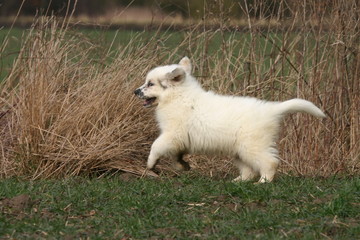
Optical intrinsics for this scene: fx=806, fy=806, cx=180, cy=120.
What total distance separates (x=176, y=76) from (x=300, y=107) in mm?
1303

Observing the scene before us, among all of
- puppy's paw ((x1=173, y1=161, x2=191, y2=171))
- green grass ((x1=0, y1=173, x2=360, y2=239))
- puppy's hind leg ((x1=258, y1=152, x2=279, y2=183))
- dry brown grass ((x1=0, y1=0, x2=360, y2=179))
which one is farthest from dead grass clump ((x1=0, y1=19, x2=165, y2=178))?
puppy's hind leg ((x1=258, y1=152, x2=279, y2=183))

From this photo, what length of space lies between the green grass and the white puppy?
0.44m

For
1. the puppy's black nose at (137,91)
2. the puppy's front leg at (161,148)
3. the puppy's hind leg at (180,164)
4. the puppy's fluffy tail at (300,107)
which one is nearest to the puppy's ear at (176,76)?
the puppy's black nose at (137,91)

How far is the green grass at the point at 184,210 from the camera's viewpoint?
549 centimetres

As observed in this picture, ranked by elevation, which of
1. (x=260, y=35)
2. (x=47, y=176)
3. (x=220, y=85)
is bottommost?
(x=47, y=176)

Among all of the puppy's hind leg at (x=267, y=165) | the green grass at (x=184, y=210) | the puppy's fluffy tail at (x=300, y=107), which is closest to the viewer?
the green grass at (x=184, y=210)

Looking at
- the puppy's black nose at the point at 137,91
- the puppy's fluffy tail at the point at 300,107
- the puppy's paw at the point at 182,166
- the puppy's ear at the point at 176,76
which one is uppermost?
the puppy's ear at the point at 176,76

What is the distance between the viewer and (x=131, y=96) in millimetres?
8562

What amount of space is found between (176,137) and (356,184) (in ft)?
6.04

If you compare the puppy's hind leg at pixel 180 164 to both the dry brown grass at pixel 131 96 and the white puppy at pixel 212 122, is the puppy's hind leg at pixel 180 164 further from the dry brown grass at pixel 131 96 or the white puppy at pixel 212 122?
the dry brown grass at pixel 131 96

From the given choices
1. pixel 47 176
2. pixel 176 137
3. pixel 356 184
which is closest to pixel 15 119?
pixel 47 176

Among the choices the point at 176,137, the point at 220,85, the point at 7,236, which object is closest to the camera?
the point at 7,236

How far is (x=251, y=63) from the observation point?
29.9ft

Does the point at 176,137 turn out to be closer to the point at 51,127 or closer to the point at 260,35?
the point at 51,127
